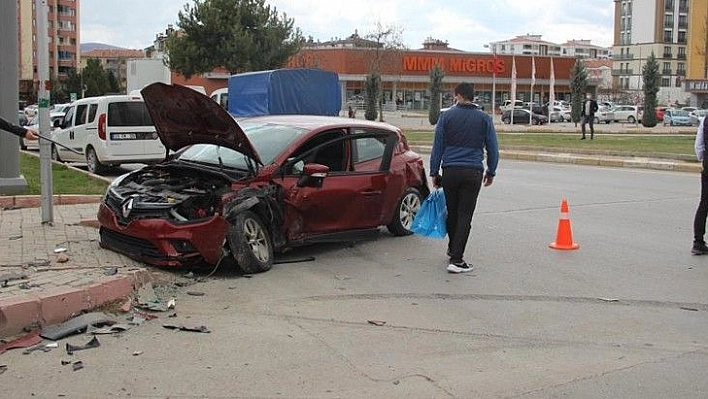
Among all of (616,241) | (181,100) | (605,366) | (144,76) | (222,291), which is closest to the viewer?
(605,366)

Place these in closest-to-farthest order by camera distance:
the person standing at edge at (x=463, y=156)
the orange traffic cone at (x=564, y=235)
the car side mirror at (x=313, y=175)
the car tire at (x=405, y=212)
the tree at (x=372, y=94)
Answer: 1. the person standing at edge at (x=463, y=156)
2. the car side mirror at (x=313, y=175)
3. the orange traffic cone at (x=564, y=235)
4. the car tire at (x=405, y=212)
5. the tree at (x=372, y=94)

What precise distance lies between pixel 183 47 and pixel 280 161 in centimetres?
3916

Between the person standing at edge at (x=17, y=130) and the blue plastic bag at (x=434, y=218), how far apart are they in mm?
4162

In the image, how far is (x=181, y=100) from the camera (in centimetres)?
794

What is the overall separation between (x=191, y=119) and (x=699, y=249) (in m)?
5.81

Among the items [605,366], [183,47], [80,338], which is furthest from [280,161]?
[183,47]

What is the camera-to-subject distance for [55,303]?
5.94 meters

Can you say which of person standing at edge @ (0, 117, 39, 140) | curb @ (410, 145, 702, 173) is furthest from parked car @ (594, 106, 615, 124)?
person standing at edge @ (0, 117, 39, 140)

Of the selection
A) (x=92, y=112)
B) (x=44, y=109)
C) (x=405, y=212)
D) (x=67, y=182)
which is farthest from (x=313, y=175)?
(x=92, y=112)

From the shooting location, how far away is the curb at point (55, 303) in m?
5.67

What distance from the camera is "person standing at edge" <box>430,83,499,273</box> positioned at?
7949 mm

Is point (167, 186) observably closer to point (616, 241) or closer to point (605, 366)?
point (605, 366)

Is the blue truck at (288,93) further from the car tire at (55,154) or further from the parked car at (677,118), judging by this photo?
the parked car at (677,118)

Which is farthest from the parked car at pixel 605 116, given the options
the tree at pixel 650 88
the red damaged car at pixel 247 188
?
the red damaged car at pixel 247 188
